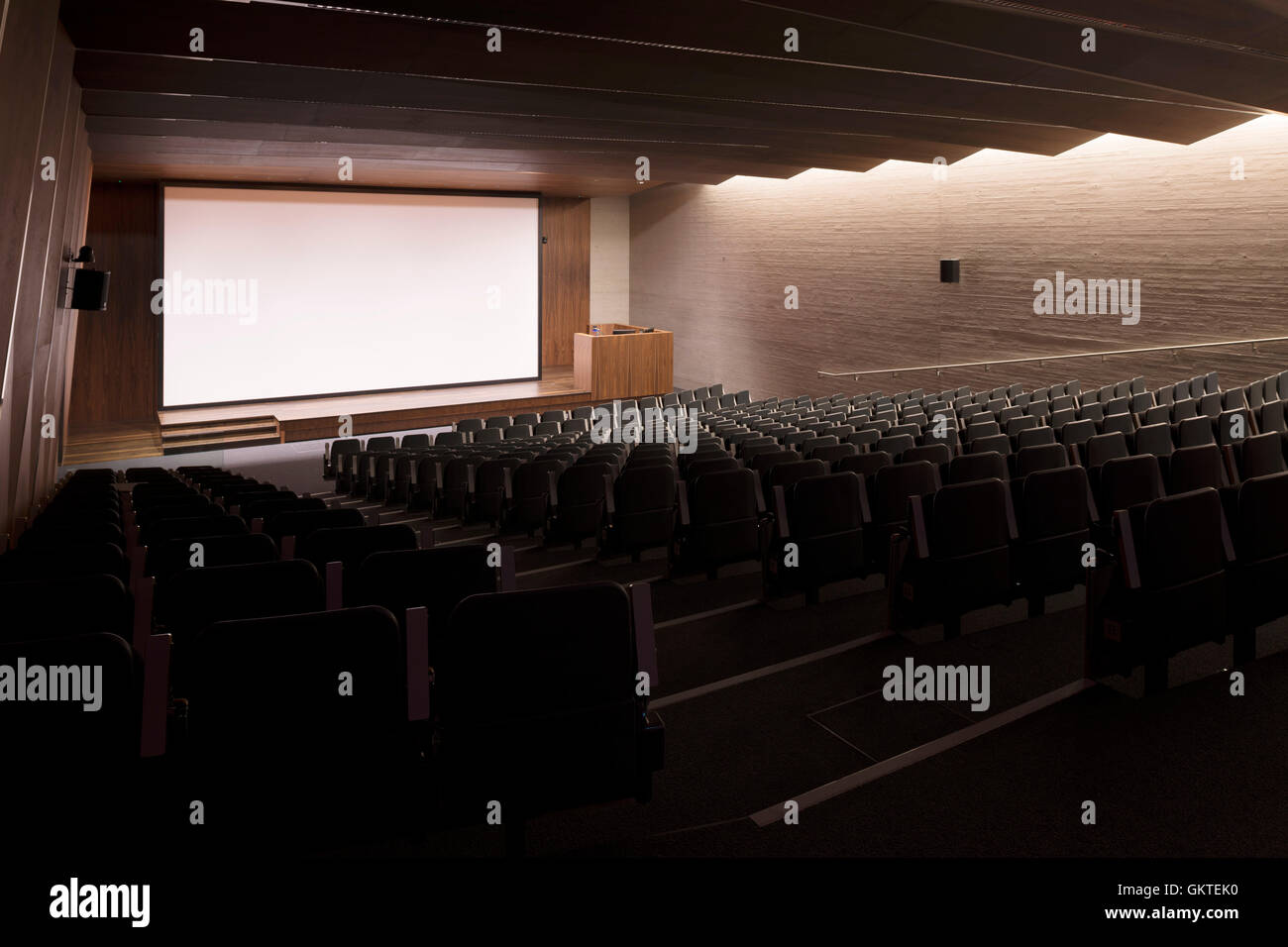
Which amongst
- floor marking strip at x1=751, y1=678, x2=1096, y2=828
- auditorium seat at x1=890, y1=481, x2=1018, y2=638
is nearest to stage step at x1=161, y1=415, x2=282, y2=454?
auditorium seat at x1=890, y1=481, x2=1018, y2=638

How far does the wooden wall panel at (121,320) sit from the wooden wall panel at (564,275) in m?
8.39

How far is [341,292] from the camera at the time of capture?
1883 cm

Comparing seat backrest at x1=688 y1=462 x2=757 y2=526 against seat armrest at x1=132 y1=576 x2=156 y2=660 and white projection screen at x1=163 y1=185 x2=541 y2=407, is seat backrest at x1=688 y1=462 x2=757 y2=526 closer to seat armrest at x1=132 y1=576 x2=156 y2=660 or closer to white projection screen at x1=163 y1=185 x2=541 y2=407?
seat armrest at x1=132 y1=576 x2=156 y2=660

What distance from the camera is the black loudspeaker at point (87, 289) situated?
398 inches

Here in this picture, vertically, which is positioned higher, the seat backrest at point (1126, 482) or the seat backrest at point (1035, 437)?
the seat backrest at point (1035, 437)

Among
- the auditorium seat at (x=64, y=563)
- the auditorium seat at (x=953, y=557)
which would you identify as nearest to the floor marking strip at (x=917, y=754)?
the auditorium seat at (x=953, y=557)

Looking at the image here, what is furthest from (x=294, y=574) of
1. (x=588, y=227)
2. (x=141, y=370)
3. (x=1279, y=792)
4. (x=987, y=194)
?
(x=588, y=227)

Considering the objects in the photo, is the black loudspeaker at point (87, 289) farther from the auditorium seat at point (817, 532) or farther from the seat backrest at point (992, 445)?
the seat backrest at point (992, 445)

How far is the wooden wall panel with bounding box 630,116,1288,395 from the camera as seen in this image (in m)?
11.3

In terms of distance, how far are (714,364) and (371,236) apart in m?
7.63

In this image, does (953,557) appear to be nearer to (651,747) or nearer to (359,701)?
(651,747)

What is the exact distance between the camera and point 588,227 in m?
23.3

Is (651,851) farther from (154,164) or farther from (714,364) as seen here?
(714,364)

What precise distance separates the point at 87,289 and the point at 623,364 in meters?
11.5
